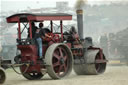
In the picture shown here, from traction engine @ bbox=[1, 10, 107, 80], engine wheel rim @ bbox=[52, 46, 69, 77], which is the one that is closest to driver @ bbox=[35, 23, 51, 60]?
traction engine @ bbox=[1, 10, 107, 80]

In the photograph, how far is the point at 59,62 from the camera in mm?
13805

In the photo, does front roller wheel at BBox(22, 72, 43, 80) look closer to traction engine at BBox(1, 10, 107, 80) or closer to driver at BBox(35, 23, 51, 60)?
traction engine at BBox(1, 10, 107, 80)

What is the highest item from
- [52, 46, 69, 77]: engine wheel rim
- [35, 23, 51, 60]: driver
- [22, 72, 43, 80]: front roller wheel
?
[35, 23, 51, 60]: driver

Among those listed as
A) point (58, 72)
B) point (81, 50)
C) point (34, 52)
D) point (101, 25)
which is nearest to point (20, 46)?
point (34, 52)

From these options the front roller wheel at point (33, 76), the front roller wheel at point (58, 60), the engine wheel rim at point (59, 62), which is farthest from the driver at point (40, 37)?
the front roller wheel at point (33, 76)

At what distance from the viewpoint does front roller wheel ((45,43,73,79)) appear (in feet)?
43.7

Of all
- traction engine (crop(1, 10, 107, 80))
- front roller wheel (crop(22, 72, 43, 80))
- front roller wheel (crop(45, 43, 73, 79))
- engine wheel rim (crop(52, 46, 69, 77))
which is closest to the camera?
front roller wheel (crop(45, 43, 73, 79))

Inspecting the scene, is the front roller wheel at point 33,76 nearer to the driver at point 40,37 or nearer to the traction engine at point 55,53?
the traction engine at point 55,53

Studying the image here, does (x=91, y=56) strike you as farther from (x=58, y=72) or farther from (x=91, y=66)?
(x=58, y=72)

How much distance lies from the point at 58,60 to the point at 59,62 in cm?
8

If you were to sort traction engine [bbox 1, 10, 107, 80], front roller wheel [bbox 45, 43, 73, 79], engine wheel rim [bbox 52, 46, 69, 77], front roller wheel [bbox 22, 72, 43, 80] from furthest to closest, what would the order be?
front roller wheel [bbox 22, 72, 43, 80], engine wheel rim [bbox 52, 46, 69, 77], traction engine [bbox 1, 10, 107, 80], front roller wheel [bbox 45, 43, 73, 79]

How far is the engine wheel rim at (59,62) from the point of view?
541 inches

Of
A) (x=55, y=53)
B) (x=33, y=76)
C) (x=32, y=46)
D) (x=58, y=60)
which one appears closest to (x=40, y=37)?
(x=32, y=46)

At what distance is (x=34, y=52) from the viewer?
13484 mm
